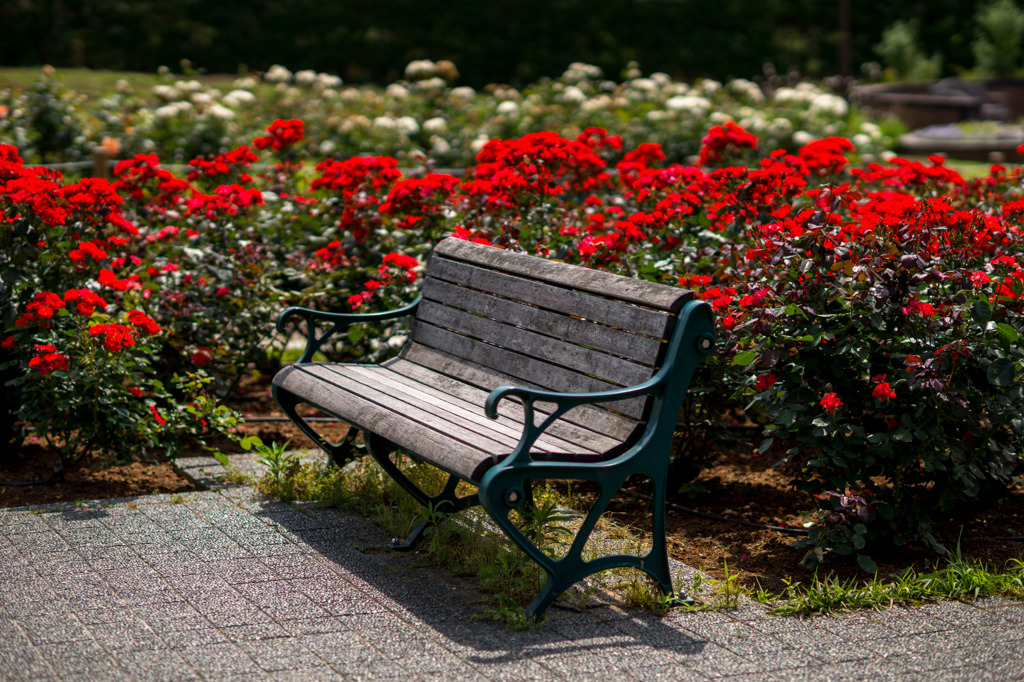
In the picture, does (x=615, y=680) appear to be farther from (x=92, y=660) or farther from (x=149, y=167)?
(x=149, y=167)

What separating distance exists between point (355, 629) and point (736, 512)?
1811mm

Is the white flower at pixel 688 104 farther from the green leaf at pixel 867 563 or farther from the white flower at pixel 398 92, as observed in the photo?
the green leaf at pixel 867 563

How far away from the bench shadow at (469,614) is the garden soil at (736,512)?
0.51 metres

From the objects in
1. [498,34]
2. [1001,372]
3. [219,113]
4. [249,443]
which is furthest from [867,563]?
[498,34]

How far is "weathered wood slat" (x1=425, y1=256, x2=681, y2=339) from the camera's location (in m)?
3.41

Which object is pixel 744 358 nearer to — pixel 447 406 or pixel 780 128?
pixel 447 406

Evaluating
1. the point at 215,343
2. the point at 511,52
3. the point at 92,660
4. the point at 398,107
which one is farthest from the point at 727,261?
the point at 511,52

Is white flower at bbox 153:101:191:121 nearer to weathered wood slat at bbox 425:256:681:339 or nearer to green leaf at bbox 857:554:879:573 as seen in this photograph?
weathered wood slat at bbox 425:256:681:339

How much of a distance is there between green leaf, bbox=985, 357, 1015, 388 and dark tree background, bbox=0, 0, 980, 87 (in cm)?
2249

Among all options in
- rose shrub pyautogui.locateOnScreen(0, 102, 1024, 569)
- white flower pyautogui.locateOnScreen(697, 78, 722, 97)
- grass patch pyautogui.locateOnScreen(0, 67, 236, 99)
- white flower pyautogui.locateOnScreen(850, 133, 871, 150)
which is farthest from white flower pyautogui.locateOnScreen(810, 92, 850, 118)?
grass patch pyautogui.locateOnScreen(0, 67, 236, 99)

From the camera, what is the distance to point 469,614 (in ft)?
10.7

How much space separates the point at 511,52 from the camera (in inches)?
1008

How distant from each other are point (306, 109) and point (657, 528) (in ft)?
36.8

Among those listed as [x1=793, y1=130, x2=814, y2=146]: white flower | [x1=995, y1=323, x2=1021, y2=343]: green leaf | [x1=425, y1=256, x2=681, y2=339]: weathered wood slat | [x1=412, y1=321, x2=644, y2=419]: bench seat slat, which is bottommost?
[x1=412, y1=321, x2=644, y2=419]: bench seat slat
